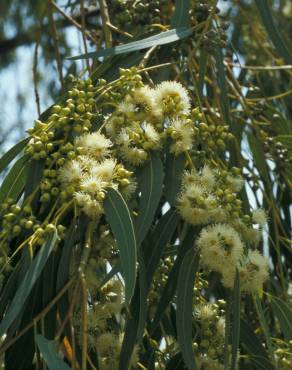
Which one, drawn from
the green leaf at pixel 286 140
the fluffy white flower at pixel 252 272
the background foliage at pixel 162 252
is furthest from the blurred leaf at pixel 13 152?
the green leaf at pixel 286 140

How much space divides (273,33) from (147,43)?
290mm

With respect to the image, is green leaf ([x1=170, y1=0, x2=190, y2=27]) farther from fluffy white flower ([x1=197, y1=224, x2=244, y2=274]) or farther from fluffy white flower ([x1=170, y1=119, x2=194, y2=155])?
fluffy white flower ([x1=197, y1=224, x2=244, y2=274])

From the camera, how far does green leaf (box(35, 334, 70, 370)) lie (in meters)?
1.79

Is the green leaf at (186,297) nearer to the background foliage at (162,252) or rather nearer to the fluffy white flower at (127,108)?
the background foliage at (162,252)

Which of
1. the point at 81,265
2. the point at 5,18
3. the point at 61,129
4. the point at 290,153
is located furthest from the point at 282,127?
the point at 5,18

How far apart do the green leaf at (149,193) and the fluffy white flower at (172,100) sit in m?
0.09

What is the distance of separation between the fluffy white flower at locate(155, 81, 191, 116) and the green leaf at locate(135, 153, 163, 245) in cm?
9

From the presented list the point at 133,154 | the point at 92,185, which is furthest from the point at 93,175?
the point at 133,154

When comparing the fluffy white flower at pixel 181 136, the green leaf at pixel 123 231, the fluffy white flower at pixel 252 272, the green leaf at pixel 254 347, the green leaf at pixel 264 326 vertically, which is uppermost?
the fluffy white flower at pixel 181 136

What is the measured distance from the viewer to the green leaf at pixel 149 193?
202cm

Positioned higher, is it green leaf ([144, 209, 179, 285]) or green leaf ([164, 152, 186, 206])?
green leaf ([164, 152, 186, 206])

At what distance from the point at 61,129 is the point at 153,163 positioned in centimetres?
19

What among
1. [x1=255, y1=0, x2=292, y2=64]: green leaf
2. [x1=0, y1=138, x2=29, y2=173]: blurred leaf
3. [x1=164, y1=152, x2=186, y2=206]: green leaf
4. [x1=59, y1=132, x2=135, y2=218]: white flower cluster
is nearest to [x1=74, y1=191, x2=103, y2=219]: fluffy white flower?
[x1=59, y1=132, x2=135, y2=218]: white flower cluster

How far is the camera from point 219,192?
198 centimetres
